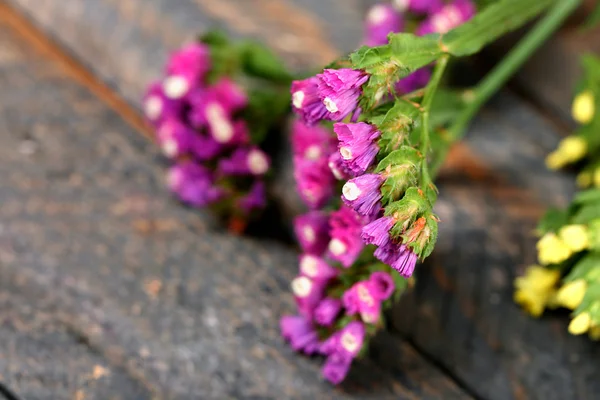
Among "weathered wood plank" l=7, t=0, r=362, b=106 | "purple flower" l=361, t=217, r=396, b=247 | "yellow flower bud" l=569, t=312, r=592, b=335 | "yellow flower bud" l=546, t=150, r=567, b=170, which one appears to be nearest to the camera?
"purple flower" l=361, t=217, r=396, b=247

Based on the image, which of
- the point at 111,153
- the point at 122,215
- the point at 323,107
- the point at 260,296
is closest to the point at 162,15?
the point at 111,153

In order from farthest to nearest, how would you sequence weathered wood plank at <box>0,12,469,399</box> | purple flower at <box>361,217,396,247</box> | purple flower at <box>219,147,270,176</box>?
1. purple flower at <box>219,147,270,176</box>
2. weathered wood plank at <box>0,12,469,399</box>
3. purple flower at <box>361,217,396,247</box>

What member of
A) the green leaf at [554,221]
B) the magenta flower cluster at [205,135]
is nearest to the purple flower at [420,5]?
the magenta flower cluster at [205,135]

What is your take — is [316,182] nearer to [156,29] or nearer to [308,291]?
[308,291]

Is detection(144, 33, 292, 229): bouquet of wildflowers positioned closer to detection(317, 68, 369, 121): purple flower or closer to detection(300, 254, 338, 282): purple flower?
detection(300, 254, 338, 282): purple flower

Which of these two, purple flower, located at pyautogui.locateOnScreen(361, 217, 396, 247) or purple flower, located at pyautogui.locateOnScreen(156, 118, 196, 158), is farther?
purple flower, located at pyautogui.locateOnScreen(156, 118, 196, 158)

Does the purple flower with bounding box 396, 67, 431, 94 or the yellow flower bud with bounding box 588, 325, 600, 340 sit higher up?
the purple flower with bounding box 396, 67, 431, 94

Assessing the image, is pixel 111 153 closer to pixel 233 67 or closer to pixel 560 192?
pixel 233 67

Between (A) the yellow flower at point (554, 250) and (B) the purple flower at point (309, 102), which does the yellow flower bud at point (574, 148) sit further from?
(B) the purple flower at point (309, 102)

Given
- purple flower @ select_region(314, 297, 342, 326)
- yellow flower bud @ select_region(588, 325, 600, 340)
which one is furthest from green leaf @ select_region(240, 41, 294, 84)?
yellow flower bud @ select_region(588, 325, 600, 340)
